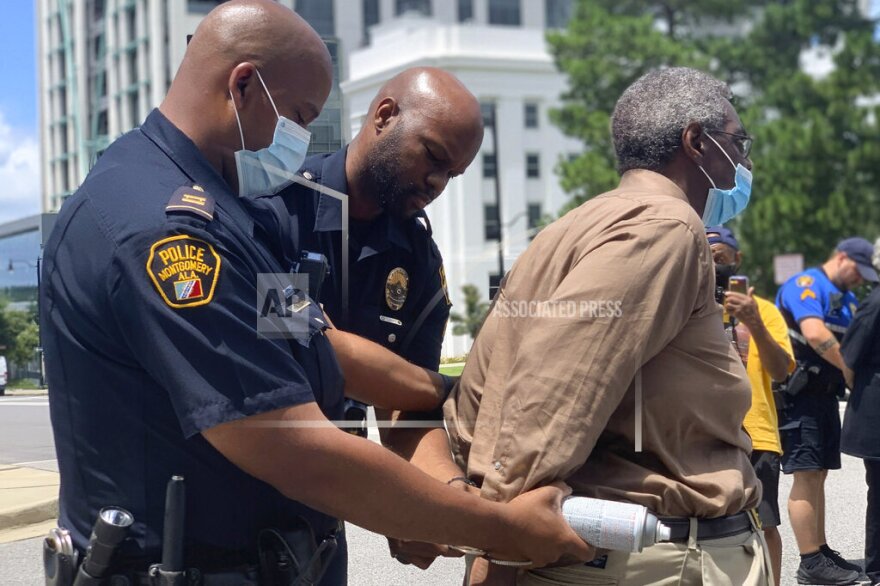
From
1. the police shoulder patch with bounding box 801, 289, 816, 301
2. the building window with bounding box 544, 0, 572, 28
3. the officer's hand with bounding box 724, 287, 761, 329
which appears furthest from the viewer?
the building window with bounding box 544, 0, 572, 28

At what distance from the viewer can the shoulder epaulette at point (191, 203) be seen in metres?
1.81

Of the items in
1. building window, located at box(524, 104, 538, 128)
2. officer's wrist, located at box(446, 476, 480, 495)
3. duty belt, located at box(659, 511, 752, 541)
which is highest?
officer's wrist, located at box(446, 476, 480, 495)

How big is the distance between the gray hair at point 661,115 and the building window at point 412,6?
175ft

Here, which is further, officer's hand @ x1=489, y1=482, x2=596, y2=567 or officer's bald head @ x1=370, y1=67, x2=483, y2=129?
officer's bald head @ x1=370, y1=67, x2=483, y2=129

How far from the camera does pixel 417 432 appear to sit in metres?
2.62

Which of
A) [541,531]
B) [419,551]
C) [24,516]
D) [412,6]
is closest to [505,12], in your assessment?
[412,6]

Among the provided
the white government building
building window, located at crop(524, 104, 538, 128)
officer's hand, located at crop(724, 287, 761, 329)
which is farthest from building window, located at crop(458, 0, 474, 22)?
officer's hand, located at crop(724, 287, 761, 329)

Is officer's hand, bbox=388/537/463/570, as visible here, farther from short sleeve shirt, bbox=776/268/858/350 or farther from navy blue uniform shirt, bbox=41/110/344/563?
Result: short sleeve shirt, bbox=776/268/858/350

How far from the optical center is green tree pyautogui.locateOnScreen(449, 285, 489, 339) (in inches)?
110

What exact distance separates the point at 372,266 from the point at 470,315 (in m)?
0.39

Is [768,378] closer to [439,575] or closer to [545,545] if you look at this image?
[439,575]

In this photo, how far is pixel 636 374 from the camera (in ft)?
7.34

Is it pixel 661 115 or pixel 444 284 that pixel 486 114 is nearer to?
pixel 444 284

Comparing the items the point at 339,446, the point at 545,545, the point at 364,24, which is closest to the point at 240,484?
the point at 339,446
